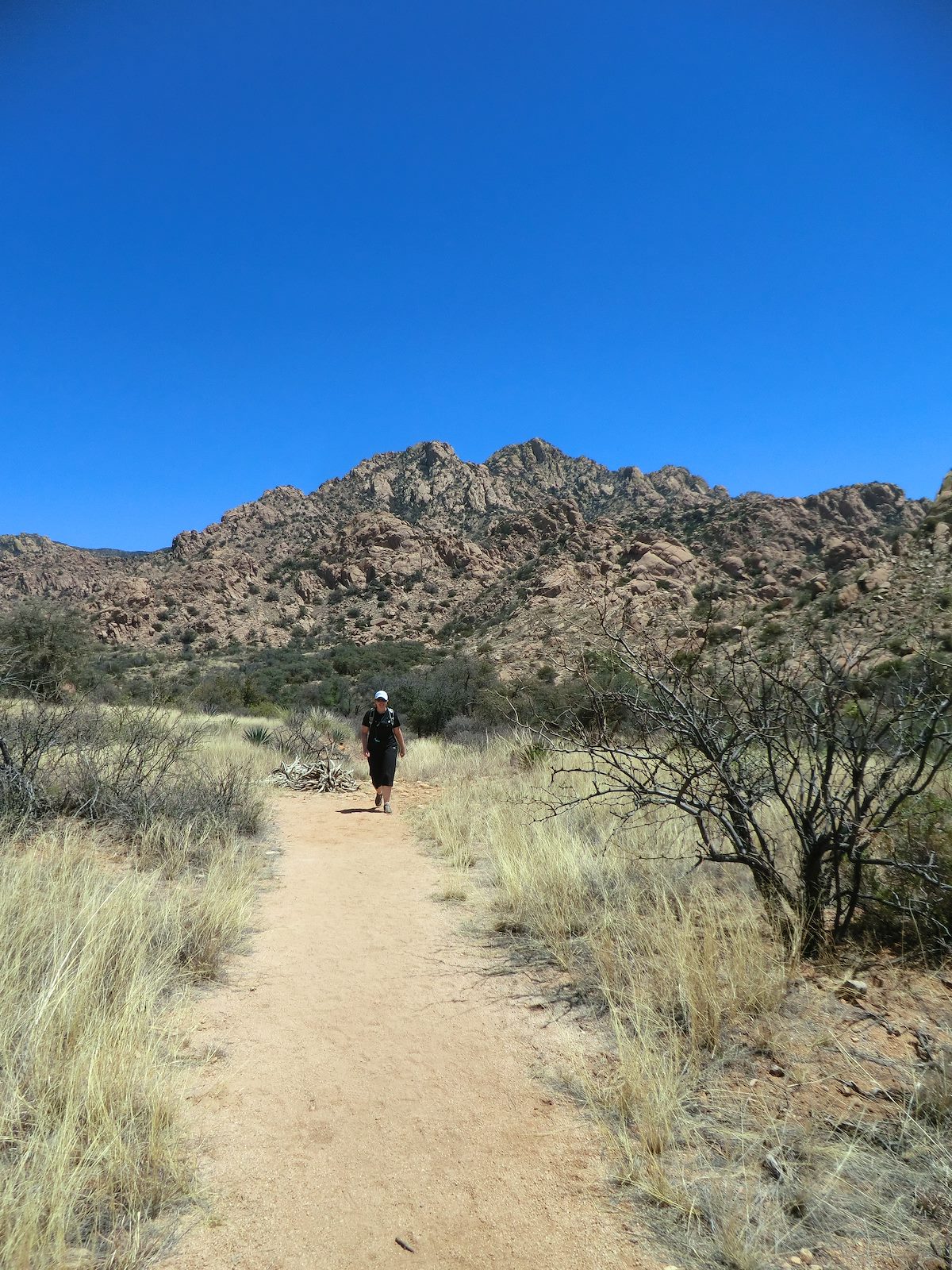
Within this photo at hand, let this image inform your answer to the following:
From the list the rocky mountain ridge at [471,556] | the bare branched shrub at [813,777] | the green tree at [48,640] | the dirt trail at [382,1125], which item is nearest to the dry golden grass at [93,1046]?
the dirt trail at [382,1125]

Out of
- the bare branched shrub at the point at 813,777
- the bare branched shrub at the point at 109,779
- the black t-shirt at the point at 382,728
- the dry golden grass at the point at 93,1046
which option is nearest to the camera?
the dry golden grass at the point at 93,1046

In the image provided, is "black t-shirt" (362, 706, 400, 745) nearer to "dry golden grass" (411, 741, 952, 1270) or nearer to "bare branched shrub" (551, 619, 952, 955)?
"dry golden grass" (411, 741, 952, 1270)

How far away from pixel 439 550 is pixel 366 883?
52846mm

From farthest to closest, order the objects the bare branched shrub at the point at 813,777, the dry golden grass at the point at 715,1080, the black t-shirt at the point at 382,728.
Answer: the black t-shirt at the point at 382,728 → the bare branched shrub at the point at 813,777 → the dry golden grass at the point at 715,1080

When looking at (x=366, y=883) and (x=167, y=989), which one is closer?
(x=167, y=989)

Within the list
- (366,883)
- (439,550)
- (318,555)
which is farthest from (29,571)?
(366,883)

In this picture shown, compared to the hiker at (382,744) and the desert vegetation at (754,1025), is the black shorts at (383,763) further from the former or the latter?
the desert vegetation at (754,1025)

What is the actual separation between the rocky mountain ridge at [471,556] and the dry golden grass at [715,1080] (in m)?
15.0

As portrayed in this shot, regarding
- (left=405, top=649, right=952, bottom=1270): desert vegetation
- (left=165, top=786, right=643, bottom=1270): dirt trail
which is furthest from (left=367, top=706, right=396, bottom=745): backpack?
(left=165, top=786, right=643, bottom=1270): dirt trail

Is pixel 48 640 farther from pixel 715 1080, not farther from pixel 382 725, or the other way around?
pixel 715 1080

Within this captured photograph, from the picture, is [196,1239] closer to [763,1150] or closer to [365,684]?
[763,1150]

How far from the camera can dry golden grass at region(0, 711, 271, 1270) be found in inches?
78.2

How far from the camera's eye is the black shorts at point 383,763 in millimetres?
9812

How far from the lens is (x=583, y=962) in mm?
4242
